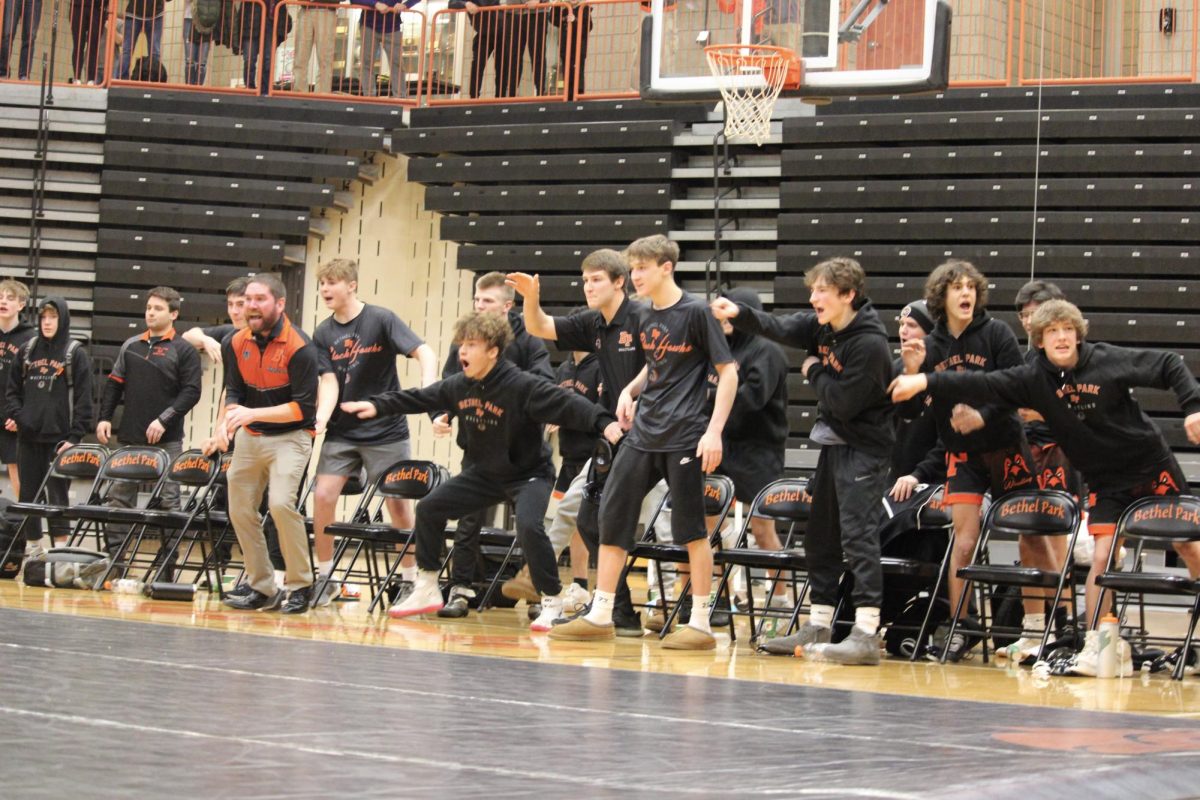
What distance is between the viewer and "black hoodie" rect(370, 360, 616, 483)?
24.4ft

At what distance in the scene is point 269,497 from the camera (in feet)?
25.0

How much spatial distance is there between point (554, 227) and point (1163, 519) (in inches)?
365

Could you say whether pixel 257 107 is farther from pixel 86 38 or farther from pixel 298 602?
pixel 298 602

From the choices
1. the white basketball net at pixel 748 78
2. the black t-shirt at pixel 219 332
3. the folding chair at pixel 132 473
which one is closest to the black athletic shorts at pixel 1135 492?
the white basketball net at pixel 748 78

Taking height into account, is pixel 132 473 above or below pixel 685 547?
above

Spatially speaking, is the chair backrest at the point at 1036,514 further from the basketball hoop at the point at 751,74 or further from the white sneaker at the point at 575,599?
the basketball hoop at the point at 751,74

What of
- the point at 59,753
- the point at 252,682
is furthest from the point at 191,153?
the point at 59,753

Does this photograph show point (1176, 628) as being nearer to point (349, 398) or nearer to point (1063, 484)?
point (1063, 484)

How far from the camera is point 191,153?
A: 50.0 ft

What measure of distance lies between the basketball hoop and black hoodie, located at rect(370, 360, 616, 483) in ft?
13.2

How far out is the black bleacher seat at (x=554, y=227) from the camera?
562 inches

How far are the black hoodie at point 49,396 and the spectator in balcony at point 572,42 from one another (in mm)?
6467

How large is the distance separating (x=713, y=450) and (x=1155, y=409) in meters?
7.42

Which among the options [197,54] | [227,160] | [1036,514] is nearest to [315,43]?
[197,54]
